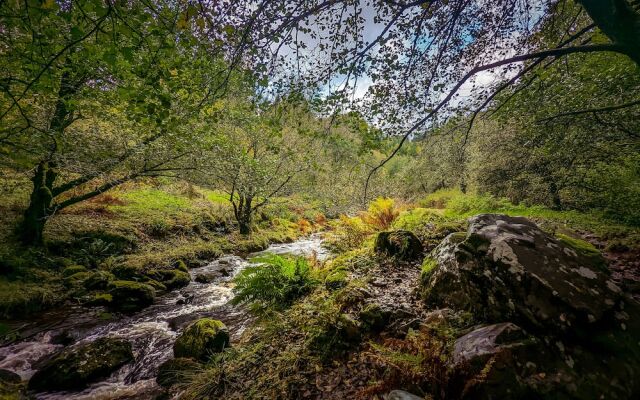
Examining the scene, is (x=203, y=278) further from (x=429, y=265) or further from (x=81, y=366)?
(x=429, y=265)

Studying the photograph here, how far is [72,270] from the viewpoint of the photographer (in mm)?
8273

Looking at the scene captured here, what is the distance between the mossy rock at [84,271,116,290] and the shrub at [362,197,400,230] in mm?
7989

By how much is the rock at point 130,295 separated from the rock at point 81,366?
2.27 m

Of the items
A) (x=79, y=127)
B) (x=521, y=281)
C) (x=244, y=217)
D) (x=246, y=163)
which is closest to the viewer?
(x=521, y=281)

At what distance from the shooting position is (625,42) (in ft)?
8.71

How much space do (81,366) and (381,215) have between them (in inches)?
307

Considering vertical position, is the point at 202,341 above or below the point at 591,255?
below

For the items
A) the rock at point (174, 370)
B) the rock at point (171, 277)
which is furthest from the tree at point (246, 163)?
the rock at point (174, 370)

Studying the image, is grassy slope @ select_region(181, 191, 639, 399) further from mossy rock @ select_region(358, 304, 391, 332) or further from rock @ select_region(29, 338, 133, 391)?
rock @ select_region(29, 338, 133, 391)

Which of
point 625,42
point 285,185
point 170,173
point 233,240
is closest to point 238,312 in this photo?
point 170,173

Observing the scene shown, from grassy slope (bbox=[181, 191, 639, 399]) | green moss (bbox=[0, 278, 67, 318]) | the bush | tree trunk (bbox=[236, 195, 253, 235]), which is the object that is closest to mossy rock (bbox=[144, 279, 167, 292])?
green moss (bbox=[0, 278, 67, 318])

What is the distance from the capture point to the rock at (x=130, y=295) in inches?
286

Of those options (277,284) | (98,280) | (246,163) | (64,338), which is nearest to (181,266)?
(98,280)

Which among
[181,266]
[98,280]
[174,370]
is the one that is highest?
[98,280]
